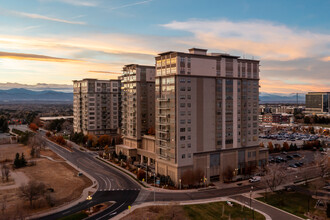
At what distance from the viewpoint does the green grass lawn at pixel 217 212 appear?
52131 mm

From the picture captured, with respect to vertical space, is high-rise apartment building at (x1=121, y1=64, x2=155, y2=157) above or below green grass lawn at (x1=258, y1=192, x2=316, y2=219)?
above

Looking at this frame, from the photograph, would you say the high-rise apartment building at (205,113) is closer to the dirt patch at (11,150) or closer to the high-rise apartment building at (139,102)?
the high-rise apartment building at (139,102)

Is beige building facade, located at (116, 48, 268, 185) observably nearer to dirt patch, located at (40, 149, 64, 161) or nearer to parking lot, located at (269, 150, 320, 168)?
parking lot, located at (269, 150, 320, 168)

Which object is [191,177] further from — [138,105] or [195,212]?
[138,105]

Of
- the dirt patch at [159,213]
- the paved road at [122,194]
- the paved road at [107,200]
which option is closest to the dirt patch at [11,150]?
the paved road at [122,194]

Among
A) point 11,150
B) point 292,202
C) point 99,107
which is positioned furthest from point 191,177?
point 11,150

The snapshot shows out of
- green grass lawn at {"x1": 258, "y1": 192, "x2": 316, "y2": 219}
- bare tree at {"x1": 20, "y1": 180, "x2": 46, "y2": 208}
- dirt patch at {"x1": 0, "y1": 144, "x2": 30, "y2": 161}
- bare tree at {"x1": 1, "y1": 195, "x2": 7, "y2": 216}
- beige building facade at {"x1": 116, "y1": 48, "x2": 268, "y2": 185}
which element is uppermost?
beige building facade at {"x1": 116, "y1": 48, "x2": 268, "y2": 185}

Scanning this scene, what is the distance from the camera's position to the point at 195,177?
71.6m

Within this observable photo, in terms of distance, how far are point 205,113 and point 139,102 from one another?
122ft

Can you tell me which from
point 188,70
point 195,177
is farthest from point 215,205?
point 188,70

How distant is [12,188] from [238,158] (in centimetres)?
6422

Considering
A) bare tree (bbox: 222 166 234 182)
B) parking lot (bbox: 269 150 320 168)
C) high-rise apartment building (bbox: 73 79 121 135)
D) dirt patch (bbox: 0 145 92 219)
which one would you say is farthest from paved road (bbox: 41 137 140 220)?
parking lot (bbox: 269 150 320 168)

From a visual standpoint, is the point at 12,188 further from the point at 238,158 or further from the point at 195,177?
the point at 238,158

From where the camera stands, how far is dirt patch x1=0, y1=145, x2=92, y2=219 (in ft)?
182
